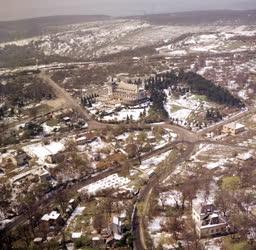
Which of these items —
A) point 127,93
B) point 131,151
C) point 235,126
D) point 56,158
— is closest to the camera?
point 56,158

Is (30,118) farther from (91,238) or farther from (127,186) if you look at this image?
(91,238)

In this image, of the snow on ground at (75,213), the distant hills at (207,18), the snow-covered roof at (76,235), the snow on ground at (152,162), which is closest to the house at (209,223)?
the snow-covered roof at (76,235)

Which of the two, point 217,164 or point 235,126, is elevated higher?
point 235,126

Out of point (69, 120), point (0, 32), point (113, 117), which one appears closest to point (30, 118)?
point (69, 120)

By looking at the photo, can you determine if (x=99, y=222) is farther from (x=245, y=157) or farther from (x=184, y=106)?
(x=184, y=106)

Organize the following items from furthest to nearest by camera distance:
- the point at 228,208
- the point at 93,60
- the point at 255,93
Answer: the point at 93,60
the point at 255,93
the point at 228,208

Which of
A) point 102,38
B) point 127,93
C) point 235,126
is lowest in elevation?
point 235,126

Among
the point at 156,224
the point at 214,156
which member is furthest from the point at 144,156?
the point at 156,224
